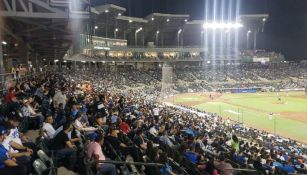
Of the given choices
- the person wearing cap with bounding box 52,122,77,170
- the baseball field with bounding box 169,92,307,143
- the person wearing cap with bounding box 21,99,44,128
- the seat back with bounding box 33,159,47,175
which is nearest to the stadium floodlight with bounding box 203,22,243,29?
the baseball field with bounding box 169,92,307,143

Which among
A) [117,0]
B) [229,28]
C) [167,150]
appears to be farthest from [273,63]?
[167,150]

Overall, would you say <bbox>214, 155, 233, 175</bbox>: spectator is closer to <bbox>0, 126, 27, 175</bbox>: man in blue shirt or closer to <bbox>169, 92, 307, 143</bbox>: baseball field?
<bbox>0, 126, 27, 175</bbox>: man in blue shirt

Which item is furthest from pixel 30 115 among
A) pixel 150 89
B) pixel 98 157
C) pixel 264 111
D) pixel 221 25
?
pixel 221 25

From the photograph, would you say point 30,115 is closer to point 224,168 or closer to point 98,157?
point 98,157

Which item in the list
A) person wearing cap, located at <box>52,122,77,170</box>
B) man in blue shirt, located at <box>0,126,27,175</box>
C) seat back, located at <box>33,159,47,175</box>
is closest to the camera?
man in blue shirt, located at <box>0,126,27,175</box>

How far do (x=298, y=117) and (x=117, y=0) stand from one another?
66453 millimetres

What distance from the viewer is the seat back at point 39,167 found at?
7039mm

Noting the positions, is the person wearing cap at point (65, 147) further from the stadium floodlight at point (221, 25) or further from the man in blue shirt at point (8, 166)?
the stadium floodlight at point (221, 25)

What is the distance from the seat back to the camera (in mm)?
7039

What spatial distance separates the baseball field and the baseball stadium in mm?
179

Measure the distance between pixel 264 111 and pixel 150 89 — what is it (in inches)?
975

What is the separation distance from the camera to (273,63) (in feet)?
372

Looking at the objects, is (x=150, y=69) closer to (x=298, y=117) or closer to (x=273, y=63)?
(x=273, y=63)

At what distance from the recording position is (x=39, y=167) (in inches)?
279
